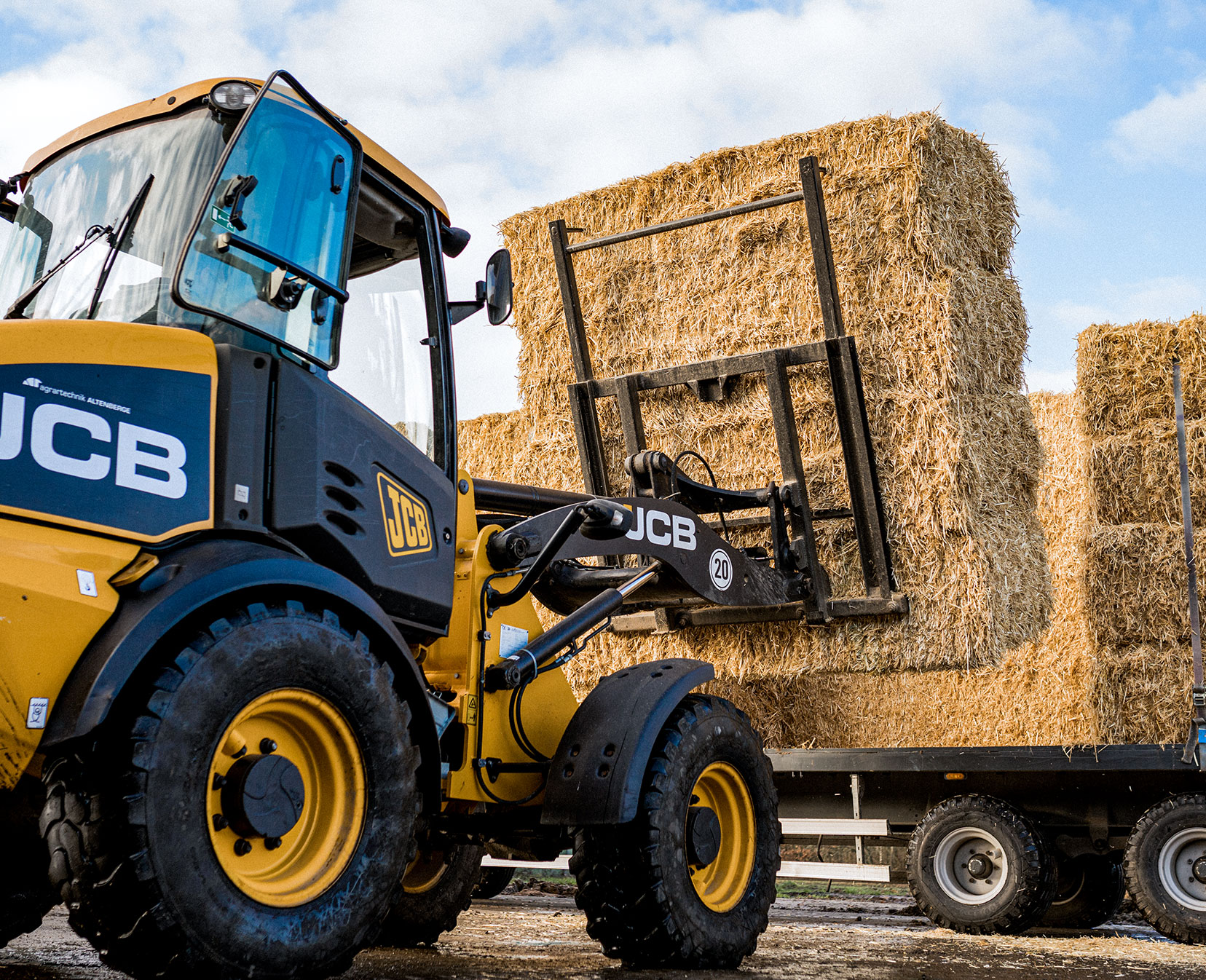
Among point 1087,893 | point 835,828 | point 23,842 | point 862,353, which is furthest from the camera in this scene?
point 835,828

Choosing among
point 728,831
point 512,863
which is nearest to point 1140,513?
point 728,831

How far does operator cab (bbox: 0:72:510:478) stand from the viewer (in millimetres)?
3373

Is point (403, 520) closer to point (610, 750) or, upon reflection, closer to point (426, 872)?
point (610, 750)

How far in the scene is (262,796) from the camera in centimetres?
298

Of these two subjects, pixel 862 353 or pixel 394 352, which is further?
pixel 862 353

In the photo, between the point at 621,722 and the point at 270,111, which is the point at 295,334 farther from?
the point at 621,722

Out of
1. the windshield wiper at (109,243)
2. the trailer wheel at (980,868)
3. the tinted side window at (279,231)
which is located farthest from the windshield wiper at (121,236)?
the trailer wheel at (980,868)

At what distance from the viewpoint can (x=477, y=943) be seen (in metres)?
5.86

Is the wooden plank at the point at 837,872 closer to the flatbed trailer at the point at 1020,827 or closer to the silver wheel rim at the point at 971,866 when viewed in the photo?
the flatbed trailer at the point at 1020,827

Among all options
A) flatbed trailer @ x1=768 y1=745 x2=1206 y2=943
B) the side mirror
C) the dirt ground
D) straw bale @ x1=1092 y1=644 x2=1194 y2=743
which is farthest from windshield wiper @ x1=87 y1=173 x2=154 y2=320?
straw bale @ x1=1092 y1=644 x2=1194 y2=743

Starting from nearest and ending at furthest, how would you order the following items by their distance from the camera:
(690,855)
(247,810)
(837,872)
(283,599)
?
(247,810), (283,599), (690,855), (837,872)

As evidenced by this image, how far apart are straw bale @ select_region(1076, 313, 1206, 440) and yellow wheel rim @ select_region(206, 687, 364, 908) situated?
6.29m

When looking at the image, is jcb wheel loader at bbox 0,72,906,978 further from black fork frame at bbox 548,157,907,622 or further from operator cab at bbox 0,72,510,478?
black fork frame at bbox 548,157,907,622

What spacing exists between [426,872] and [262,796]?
9.86ft
